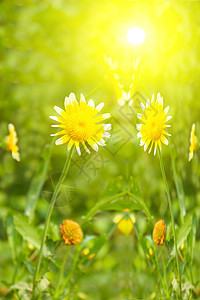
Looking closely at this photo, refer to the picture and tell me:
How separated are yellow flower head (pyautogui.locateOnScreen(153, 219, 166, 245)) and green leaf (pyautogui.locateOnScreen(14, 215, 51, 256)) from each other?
0.66ft

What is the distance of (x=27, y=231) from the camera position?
2.48 feet

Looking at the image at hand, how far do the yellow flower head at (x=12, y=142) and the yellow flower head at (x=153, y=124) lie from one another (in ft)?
0.69

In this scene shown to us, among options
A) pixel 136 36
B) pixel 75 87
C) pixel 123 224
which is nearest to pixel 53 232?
pixel 123 224

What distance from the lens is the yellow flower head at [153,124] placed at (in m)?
0.77

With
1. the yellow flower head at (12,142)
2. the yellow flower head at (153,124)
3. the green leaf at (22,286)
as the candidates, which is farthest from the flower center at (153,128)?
the green leaf at (22,286)

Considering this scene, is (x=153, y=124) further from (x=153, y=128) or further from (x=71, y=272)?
(x=71, y=272)

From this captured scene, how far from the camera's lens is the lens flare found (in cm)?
76

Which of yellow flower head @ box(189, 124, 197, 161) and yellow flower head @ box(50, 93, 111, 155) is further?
yellow flower head @ box(189, 124, 197, 161)

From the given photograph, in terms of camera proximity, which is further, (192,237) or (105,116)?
(192,237)

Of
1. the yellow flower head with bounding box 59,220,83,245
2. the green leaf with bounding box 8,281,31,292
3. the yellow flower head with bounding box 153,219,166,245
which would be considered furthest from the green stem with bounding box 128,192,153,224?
the green leaf with bounding box 8,281,31,292

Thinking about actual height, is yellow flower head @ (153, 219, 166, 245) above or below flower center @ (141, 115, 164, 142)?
below

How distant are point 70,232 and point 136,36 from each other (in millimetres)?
357

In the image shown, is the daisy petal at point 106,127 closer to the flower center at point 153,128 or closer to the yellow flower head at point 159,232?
the flower center at point 153,128

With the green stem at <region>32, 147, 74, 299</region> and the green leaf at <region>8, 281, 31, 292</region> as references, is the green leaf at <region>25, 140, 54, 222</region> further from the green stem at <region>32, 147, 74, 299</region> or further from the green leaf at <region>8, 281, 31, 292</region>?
the green leaf at <region>8, 281, 31, 292</region>
